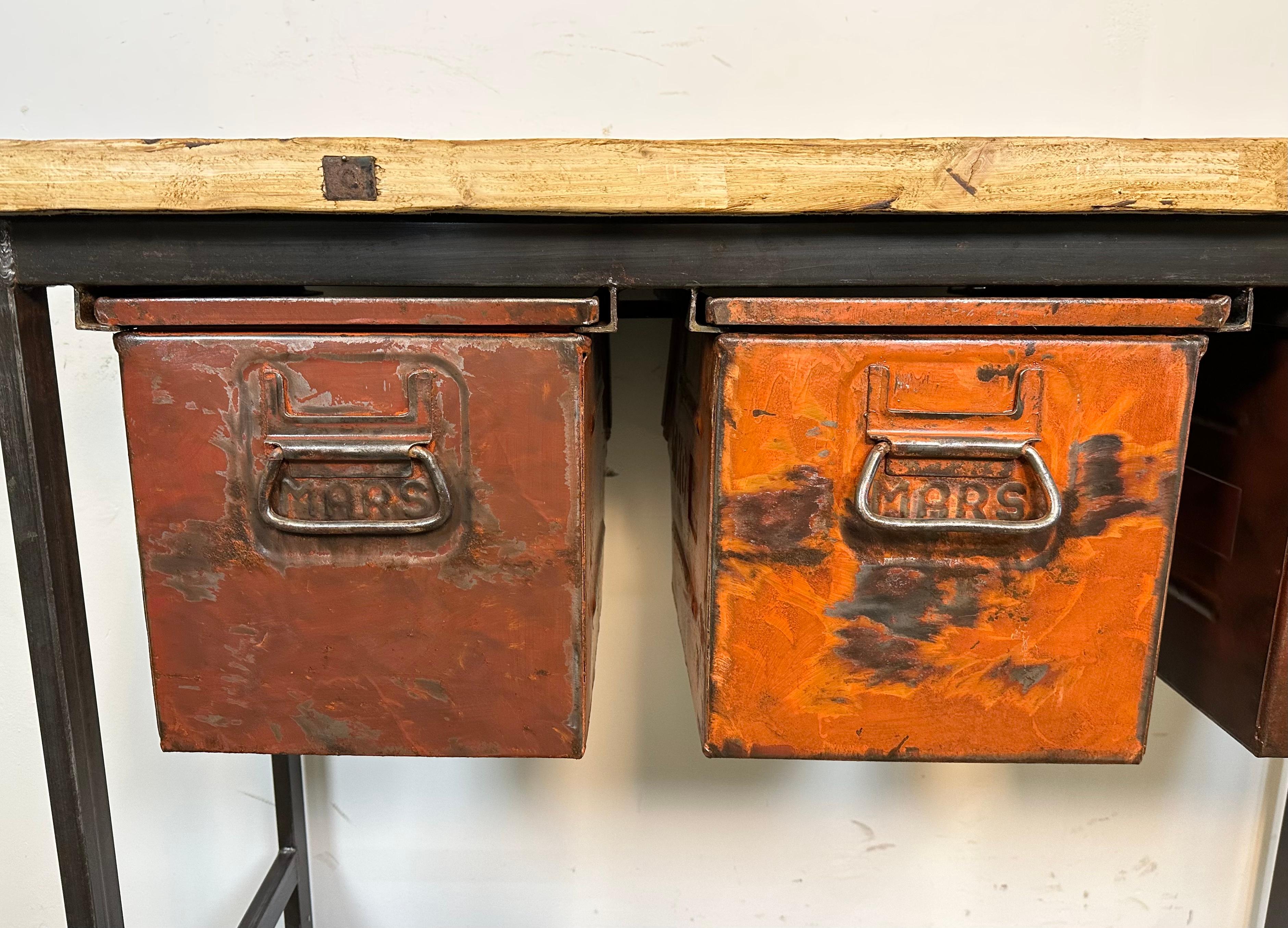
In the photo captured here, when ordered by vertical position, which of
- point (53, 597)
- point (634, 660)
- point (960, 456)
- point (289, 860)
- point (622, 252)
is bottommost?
point (289, 860)

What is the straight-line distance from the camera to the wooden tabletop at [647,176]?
0.55 metres

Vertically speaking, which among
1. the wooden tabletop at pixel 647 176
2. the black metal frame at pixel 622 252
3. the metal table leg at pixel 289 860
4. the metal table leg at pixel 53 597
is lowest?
the metal table leg at pixel 289 860

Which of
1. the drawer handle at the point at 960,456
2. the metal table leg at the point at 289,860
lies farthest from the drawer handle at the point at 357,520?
the metal table leg at the point at 289,860

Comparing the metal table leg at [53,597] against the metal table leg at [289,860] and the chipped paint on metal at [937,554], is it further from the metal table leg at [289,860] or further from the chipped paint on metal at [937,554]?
the chipped paint on metal at [937,554]

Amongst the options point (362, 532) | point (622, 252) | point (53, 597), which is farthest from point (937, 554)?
point (53, 597)

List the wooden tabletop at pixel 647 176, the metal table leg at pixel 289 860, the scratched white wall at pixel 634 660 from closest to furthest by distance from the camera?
the wooden tabletop at pixel 647 176, the scratched white wall at pixel 634 660, the metal table leg at pixel 289 860

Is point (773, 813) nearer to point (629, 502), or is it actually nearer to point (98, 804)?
point (629, 502)

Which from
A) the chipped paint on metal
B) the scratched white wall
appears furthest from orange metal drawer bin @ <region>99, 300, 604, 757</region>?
the scratched white wall

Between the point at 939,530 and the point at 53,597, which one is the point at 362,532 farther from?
the point at 939,530

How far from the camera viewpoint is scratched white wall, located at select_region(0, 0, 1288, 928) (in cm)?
98

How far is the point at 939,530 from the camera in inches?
24.2

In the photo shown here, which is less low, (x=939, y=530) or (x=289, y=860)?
(x=939, y=530)

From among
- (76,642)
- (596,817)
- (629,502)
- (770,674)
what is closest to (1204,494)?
(770,674)

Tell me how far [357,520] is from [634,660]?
23.6 inches
